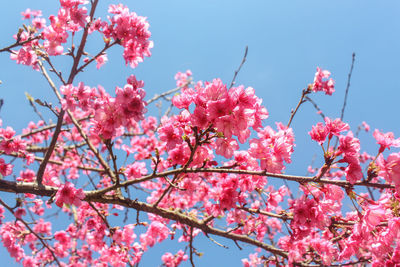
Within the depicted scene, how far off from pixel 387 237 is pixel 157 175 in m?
1.86

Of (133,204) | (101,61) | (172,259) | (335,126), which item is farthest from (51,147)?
(172,259)

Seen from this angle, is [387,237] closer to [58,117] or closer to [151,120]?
[58,117]

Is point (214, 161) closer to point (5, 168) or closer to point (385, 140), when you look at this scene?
point (385, 140)

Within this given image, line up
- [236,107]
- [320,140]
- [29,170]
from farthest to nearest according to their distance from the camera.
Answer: [29,170] < [320,140] < [236,107]

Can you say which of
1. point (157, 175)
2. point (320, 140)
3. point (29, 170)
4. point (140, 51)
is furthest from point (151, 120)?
point (320, 140)

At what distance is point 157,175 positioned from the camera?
89.9 inches

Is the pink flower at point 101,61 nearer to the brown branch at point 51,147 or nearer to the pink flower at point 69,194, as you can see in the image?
the brown branch at point 51,147

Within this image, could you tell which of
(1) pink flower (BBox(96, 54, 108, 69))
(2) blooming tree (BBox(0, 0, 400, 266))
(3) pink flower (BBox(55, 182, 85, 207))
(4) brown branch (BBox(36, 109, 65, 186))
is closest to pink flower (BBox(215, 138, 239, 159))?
(2) blooming tree (BBox(0, 0, 400, 266))

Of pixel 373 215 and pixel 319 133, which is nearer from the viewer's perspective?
pixel 373 215

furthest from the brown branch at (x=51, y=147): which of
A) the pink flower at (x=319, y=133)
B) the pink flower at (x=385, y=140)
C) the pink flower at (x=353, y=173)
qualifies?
the pink flower at (x=385, y=140)

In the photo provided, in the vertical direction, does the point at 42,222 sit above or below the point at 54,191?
above

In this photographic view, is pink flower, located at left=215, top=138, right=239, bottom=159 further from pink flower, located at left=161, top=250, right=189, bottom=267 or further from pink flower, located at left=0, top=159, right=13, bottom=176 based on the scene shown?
pink flower, located at left=161, top=250, right=189, bottom=267

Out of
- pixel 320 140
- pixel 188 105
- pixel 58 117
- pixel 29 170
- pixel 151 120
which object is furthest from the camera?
pixel 151 120

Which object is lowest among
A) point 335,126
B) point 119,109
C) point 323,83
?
point 335,126
